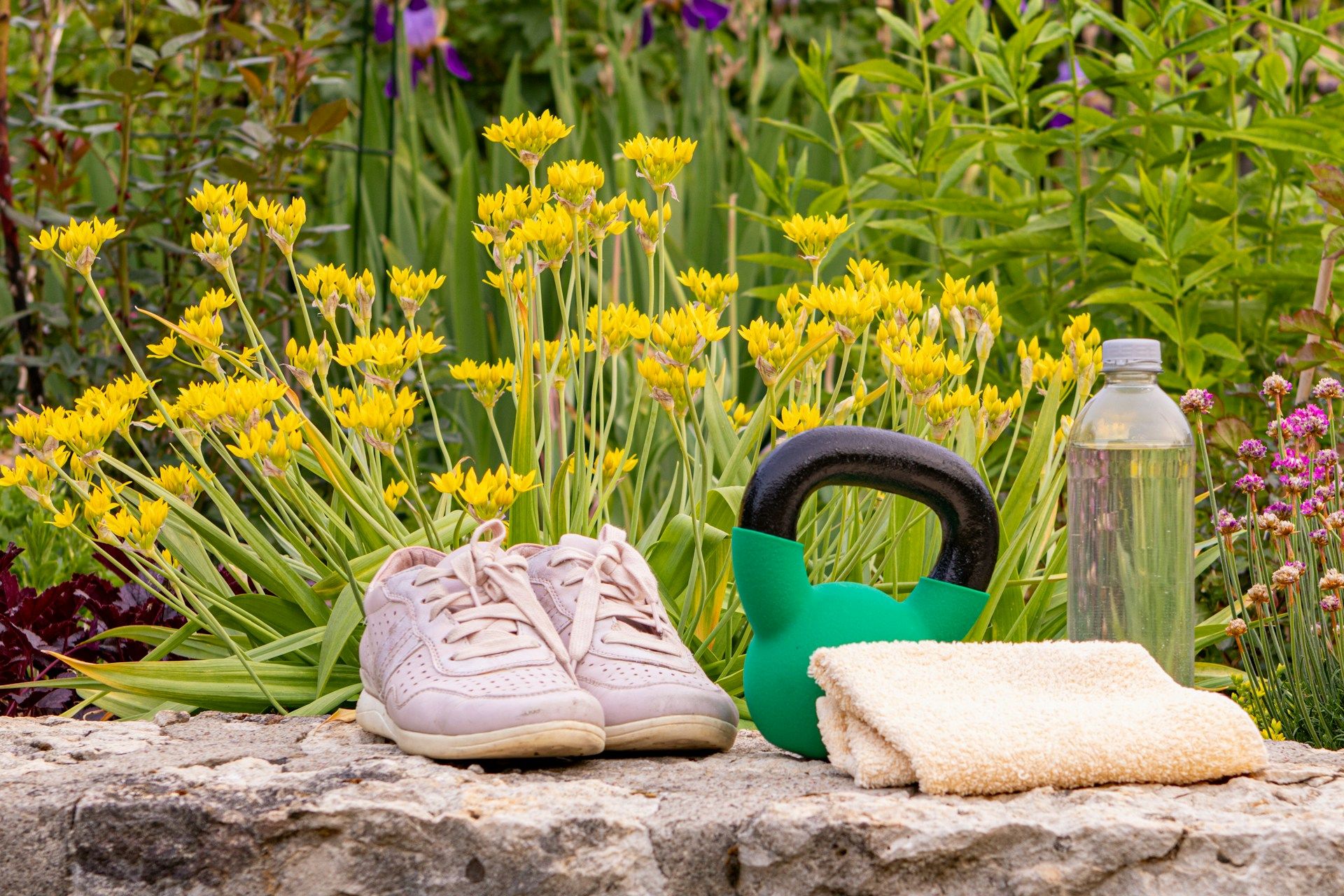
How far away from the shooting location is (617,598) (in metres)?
1.56

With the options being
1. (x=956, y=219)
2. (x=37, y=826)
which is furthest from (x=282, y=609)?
(x=956, y=219)

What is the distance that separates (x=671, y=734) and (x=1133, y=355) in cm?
72

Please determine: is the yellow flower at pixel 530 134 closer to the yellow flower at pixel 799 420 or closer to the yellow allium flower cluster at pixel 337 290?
the yellow allium flower cluster at pixel 337 290

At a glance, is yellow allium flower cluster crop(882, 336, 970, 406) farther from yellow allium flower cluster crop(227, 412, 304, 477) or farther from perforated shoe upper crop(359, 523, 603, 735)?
yellow allium flower cluster crop(227, 412, 304, 477)

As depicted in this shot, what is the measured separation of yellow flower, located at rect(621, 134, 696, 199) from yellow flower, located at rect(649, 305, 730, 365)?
8.3 inches

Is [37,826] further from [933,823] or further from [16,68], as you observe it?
[16,68]

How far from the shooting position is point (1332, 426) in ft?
6.01

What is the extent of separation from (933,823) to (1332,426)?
1009 mm

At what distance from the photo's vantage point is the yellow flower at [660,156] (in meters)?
1.75

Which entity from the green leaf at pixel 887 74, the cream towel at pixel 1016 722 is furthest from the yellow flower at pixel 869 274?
→ the green leaf at pixel 887 74

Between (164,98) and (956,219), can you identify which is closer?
(164,98)

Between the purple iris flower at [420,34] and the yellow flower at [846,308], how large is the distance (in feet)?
8.57

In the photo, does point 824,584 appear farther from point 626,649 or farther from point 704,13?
point 704,13

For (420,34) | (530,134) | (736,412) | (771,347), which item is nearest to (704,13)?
(420,34)
